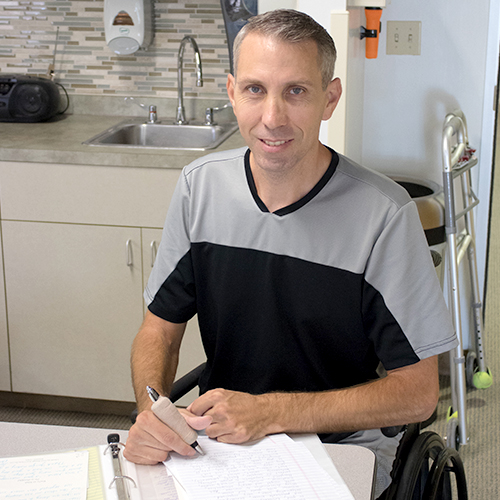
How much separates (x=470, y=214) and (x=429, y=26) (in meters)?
0.71

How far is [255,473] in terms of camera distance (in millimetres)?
936

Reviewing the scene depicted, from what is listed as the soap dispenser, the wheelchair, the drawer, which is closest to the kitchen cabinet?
the drawer

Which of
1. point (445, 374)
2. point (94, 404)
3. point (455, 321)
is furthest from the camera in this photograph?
Answer: point (445, 374)

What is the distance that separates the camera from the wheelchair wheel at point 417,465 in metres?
1.06

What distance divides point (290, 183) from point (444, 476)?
0.64m

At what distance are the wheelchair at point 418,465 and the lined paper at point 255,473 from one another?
0.65 feet

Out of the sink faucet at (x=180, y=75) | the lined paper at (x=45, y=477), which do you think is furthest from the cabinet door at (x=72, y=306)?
the lined paper at (x=45, y=477)

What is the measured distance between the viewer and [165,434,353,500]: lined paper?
0.89 metres

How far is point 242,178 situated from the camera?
135 cm

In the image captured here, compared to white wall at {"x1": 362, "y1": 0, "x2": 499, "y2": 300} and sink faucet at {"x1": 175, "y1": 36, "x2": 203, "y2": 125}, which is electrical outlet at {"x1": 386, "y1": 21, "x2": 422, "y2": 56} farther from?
sink faucet at {"x1": 175, "y1": 36, "x2": 203, "y2": 125}

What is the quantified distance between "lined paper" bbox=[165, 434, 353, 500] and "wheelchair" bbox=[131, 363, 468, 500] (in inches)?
7.8

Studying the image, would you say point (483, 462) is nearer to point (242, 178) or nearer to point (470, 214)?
point (470, 214)

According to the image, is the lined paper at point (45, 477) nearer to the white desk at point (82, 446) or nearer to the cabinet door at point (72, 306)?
the white desk at point (82, 446)

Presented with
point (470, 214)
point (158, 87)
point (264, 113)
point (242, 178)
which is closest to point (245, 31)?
point (264, 113)
